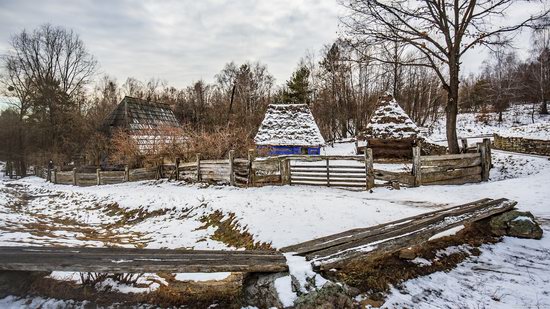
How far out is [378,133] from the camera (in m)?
22.3

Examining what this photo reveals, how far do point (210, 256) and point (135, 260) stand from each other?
843 millimetres

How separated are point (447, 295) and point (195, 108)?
146ft

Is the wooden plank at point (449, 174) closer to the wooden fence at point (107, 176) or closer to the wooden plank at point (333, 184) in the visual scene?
the wooden plank at point (333, 184)

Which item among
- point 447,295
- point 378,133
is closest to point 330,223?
point 447,295

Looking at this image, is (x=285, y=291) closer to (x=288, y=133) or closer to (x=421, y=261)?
(x=421, y=261)

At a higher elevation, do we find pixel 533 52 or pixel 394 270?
pixel 533 52

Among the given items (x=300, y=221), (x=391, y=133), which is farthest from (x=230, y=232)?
(x=391, y=133)

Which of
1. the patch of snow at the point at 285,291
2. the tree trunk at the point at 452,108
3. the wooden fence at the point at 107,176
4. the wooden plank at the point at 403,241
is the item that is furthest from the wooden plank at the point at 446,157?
the wooden fence at the point at 107,176

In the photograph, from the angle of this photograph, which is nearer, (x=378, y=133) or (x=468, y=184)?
(x=468, y=184)

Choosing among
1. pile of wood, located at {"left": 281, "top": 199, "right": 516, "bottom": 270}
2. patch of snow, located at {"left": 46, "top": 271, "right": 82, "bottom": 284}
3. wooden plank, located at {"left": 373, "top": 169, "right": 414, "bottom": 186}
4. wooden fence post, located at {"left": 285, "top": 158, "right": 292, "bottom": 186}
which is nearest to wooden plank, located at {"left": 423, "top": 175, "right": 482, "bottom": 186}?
wooden plank, located at {"left": 373, "top": 169, "right": 414, "bottom": 186}

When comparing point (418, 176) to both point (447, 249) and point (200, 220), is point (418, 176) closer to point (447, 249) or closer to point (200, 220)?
point (447, 249)

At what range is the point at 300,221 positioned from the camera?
6883mm

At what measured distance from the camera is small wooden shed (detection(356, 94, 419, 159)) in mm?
21797

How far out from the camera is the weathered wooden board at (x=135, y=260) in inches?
125
